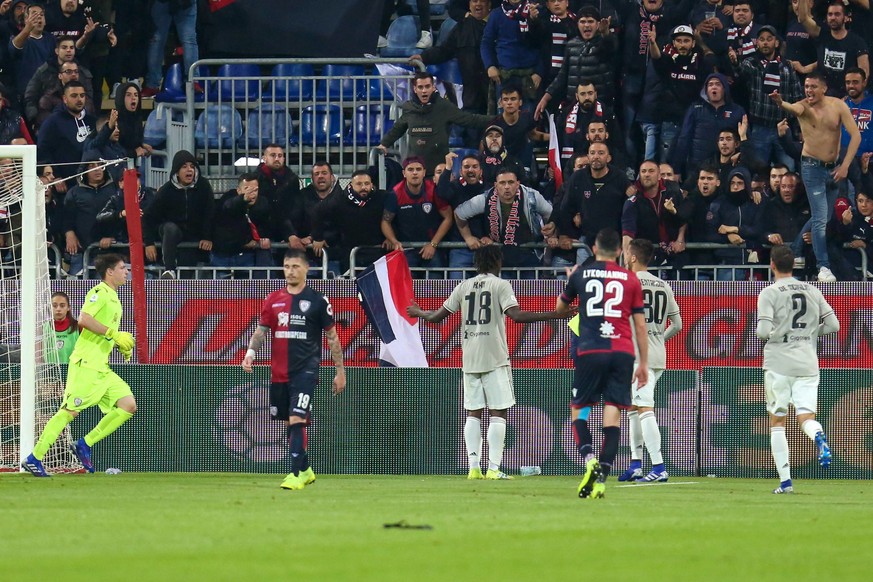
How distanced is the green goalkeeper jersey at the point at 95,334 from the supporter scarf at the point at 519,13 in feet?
25.4

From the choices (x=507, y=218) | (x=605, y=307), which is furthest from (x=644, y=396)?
(x=507, y=218)

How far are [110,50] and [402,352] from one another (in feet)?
24.8

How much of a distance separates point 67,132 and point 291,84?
3.09m

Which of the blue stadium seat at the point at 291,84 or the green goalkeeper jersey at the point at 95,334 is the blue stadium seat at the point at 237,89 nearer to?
the blue stadium seat at the point at 291,84

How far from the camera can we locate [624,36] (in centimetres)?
2120

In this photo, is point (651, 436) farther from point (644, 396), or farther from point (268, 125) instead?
point (268, 125)

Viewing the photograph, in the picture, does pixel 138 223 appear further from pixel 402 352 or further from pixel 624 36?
pixel 624 36

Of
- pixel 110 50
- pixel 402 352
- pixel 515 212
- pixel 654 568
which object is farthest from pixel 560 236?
pixel 654 568

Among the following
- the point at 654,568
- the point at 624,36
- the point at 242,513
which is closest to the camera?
the point at 654,568

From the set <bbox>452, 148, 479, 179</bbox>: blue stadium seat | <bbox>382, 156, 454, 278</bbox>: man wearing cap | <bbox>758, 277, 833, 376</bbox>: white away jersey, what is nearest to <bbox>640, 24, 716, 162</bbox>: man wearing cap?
<bbox>452, 148, 479, 179</bbox>: blue stadium seat

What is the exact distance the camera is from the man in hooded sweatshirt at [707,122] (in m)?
20.0

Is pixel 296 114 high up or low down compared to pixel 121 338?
up

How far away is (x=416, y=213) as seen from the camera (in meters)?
19.5

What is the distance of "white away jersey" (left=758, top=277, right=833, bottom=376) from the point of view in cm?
1397
